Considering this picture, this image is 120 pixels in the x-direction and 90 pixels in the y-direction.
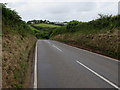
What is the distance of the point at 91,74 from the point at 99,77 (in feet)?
2.06

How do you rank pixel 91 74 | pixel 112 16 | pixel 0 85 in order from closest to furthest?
pixel 0 85 → pixel 91 74 → pixel 112 16

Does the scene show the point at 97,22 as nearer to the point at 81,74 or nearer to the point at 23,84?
the point at 81,74

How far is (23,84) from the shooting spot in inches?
261

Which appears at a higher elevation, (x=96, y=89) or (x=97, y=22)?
(x=97, y=22)

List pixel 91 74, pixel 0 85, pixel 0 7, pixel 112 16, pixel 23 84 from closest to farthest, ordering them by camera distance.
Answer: pixel 0 85
pixel 23 84
pixel 91 74
pixel 0 7
pixel 112 16

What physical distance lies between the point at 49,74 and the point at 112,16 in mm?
19968

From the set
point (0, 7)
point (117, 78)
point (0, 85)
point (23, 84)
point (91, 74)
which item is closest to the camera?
point (0, 85)

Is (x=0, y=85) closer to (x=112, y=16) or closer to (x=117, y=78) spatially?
(x=117, y=78)

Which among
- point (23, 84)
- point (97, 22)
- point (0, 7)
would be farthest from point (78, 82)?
point (97, 22)

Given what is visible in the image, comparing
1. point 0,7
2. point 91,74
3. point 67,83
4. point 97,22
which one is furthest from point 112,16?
point 67,83

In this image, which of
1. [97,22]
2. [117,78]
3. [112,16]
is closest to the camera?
[117,78]

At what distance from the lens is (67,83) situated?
673cm

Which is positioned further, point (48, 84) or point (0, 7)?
point (0, 7)

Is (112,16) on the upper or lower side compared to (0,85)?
upper
